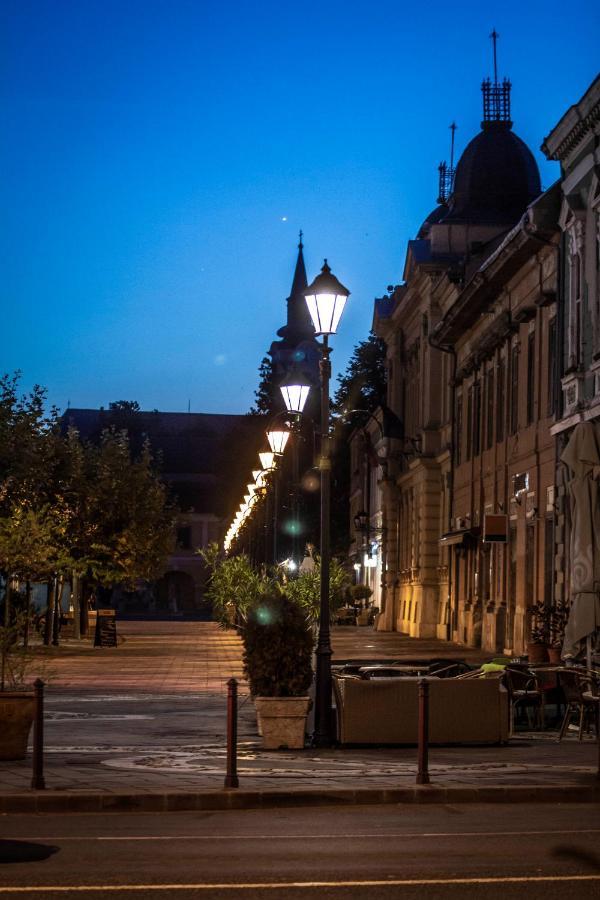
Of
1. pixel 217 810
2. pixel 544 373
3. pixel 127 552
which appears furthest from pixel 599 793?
pixel 127 552

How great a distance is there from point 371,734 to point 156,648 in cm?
3105

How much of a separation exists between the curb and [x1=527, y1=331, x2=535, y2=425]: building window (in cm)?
2273

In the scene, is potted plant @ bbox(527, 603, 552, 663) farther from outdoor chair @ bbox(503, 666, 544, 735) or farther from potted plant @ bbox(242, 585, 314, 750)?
potted plant @ bbox(242, 585, 314, 750)

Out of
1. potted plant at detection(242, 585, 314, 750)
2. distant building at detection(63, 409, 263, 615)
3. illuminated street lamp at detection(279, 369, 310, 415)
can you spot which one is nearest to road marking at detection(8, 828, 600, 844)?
potted plant at detection(242, 585, 314, 750)

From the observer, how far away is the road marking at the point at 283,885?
350 inches

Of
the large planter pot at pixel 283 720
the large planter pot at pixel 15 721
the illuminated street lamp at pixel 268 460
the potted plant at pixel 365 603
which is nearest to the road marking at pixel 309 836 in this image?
the large planter pot at pixel 15 721

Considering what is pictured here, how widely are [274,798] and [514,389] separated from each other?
26.4 meters

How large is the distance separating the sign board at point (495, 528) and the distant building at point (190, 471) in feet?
215

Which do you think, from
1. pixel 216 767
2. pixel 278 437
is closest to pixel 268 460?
pixel 278 437

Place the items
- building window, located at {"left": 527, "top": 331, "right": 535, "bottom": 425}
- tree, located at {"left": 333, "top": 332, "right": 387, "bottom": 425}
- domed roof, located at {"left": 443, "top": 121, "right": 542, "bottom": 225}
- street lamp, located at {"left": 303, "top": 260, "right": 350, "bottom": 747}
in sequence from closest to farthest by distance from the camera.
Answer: street lamp, located at {"left": 303, "top": 260, "right": 350, "bottom": 747}, building window, located at {"left": 527, "top": 331, "right": 535, "bottom": 425}, domed roof, located at {"left": 443, "top": 121, "right": 542, "bottom": 225}, tree, located at {"left": 333, "top": 332, "right": 387, "bottom": 425}

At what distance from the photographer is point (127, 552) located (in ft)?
180

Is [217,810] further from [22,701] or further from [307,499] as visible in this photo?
[307,499]

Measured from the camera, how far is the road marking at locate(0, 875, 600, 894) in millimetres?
8883

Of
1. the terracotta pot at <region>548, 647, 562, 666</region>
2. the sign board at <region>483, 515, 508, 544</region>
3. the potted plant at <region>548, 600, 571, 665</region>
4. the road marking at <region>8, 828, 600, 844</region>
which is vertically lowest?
the road marking at <region>8, 828, 600, 844</region>
